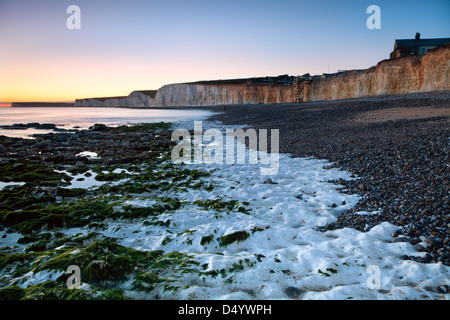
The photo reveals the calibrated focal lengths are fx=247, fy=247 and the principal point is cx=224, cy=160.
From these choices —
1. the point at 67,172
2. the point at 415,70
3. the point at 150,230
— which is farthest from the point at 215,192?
the point at 415,70

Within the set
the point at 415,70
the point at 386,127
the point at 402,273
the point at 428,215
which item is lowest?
the point at 402,273

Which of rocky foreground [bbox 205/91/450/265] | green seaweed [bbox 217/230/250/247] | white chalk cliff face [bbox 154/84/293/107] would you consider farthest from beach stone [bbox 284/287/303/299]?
white chalk cliff face [bbox 154/84/293/107]

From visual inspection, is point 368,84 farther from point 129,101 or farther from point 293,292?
point 129,101

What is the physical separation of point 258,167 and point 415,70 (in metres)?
23.2

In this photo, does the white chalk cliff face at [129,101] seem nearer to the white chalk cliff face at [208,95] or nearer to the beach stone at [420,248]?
the white chalk cliff face at [208,95]

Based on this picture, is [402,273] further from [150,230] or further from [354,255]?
[150,230]

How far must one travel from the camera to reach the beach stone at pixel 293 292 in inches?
99.1

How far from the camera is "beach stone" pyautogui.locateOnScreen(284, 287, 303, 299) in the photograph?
8.26 ft

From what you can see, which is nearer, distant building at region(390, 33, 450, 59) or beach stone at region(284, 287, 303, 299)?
beach stone at region(284, 287, 303, 299)

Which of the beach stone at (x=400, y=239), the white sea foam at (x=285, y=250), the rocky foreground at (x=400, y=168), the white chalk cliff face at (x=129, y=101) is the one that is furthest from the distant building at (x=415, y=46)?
the white chalk cliff face at (x=129, y=101)

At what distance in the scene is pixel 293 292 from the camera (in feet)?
8.44

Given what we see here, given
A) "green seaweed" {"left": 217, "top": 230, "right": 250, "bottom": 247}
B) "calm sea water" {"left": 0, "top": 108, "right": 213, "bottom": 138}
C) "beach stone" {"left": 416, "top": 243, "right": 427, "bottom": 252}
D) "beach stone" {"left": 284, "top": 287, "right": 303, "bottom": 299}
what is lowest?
"beach stone" {"left": 284, "top": 287, "right": 303, "bottom": 299}

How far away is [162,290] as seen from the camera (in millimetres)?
2646

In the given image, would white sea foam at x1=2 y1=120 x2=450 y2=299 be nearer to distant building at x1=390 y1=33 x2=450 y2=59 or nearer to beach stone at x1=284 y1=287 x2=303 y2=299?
beach stone at x1=284 y1=287 x2=303 y2=299
